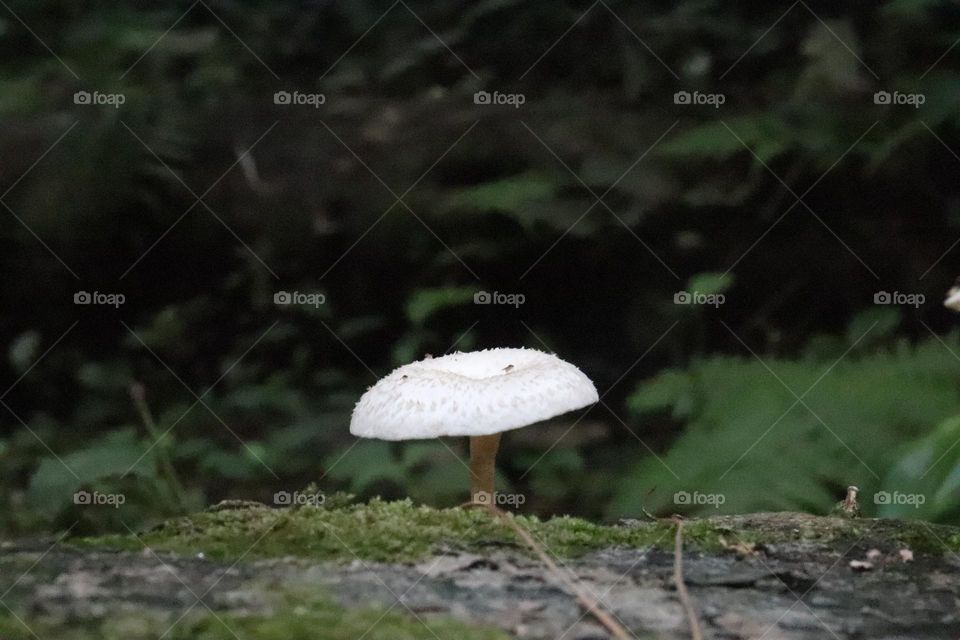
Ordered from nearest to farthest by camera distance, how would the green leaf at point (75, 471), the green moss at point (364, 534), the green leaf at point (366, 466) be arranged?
the green moss at point (364, 534)
the green leaf at point (75, 471)
the green leaf at point (366, 466)

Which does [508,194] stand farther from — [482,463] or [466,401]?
[466,401]

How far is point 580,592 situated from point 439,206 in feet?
8.96

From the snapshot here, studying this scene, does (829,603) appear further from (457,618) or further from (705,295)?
(705,295)

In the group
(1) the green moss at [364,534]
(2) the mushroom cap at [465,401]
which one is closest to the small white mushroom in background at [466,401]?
(2) the mushroom cap at [465,401]

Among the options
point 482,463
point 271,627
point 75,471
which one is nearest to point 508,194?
point 482,463

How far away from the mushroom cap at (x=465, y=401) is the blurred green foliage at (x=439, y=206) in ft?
5.19

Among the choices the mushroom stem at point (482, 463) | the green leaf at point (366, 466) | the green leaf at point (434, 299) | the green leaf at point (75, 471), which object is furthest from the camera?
the green leaf at point (434, 299)

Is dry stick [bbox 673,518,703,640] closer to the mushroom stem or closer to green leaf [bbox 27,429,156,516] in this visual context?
the mushroom stem

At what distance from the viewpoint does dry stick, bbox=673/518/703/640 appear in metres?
1.61

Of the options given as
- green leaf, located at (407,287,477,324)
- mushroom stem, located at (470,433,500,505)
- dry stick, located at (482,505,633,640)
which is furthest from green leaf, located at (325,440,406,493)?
dry stick, located at (482,505,633,640)

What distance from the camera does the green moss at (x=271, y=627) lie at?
1.59 meters

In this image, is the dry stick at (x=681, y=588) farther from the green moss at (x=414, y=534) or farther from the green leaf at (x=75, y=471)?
the green leaf at (x=75, y=471)

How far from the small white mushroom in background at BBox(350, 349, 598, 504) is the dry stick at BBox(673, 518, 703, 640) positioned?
0.44 m

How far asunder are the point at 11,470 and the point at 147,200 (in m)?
1.41
